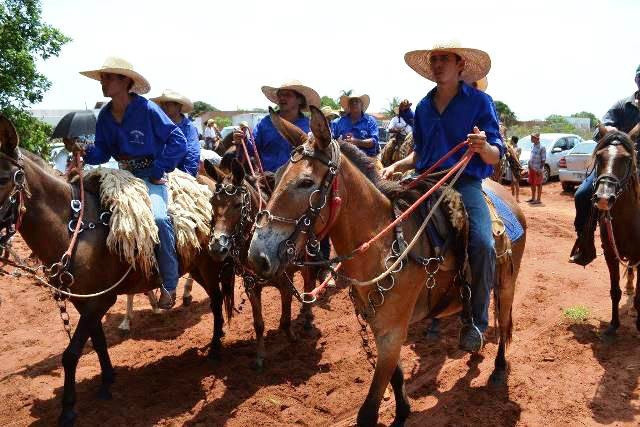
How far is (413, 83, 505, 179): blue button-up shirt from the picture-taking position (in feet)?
13.1

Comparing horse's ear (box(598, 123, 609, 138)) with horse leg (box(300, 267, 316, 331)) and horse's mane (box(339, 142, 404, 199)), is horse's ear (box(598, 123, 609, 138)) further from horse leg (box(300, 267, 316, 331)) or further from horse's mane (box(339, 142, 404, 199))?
horse leg (box(300, 267, 316, 331))

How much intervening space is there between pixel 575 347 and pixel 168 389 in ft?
14.7

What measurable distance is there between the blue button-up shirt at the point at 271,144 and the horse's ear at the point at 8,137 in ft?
10.6

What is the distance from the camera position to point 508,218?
480 cm

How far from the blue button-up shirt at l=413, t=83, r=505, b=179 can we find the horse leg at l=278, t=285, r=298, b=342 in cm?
245

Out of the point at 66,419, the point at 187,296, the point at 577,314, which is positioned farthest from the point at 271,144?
the point at 577,314

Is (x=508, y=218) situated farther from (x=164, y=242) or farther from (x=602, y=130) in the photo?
(x=164, y=242)

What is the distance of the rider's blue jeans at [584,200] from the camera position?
20.2 feet

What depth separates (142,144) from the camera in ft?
16.8

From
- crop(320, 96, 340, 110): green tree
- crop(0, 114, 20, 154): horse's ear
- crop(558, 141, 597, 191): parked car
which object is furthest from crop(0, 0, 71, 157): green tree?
crop(320, 96, 340, 110): green tree

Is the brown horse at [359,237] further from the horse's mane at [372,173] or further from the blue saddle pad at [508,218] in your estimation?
the blue saddle pad at [508,218]

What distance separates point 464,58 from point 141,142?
3.24 m

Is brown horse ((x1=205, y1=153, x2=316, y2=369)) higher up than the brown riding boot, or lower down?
higher up

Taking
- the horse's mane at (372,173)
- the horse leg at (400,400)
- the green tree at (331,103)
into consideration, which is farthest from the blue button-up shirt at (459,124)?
the green tree at (331,103)
